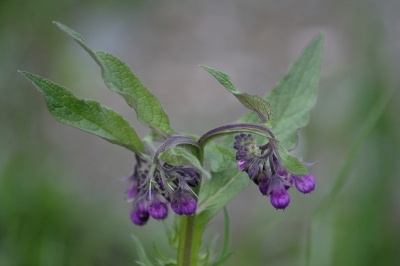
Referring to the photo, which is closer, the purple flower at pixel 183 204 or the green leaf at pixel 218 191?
the purple flower at pixel 183 204

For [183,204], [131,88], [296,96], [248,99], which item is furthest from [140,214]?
[296,96]

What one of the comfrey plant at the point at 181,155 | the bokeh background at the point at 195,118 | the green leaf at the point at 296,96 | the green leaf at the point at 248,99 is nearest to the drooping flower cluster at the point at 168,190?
the comfrey plant at the point at 181,155

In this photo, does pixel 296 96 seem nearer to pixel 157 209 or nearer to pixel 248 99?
pixel 248 99

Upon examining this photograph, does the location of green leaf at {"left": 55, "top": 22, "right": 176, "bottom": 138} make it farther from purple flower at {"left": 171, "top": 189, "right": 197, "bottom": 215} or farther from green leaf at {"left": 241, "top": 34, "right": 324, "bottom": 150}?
green leaf at {"left": 241, "top": 34, "right": 324, "bottom": 150}

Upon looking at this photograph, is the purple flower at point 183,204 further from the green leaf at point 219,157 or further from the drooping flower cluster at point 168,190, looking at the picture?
the green leaf at point 219,157

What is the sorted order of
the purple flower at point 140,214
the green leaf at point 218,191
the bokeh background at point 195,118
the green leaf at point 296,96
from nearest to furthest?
the purple flower at point 140,214, the green leaf at point 218,191, the green leaf at point 296,96, the bokeh background at point 195,118

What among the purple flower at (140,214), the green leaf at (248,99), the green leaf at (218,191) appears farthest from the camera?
the green leaf at (218,191)

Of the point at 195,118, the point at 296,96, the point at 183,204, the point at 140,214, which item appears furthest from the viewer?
the point at 195,118
